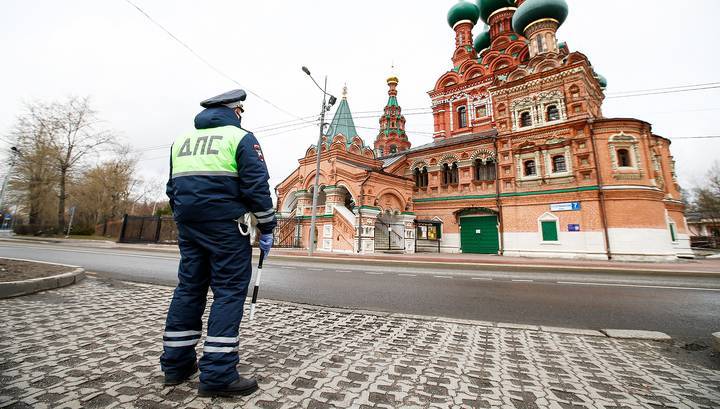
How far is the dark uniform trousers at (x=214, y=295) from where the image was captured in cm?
194

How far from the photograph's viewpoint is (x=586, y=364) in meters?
2.45

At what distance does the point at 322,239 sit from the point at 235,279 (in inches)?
678

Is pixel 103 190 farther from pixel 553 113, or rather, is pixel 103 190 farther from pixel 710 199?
pixel 710 199

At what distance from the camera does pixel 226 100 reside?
2.52 metres

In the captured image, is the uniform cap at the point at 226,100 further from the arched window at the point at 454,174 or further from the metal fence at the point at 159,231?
the arched window at the point at 454,174

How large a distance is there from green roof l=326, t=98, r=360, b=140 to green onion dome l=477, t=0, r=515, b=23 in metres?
16.0

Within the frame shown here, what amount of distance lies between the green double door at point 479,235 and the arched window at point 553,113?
7.25 m

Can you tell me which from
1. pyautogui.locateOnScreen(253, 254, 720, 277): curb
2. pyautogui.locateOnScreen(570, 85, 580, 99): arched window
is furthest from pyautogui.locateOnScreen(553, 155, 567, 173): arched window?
pyautogui.locateOnScreen(253, 254, 720, 277): curb

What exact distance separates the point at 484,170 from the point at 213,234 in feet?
69.6

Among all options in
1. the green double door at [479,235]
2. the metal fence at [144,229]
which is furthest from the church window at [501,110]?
the metal fence at [144,229]

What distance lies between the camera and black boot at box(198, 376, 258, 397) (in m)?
1.81

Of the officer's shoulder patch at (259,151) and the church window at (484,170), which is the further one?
the church window at (484,170)

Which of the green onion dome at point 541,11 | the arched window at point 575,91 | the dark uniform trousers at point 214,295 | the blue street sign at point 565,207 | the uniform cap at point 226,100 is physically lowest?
the dark uniform trousers at point 214,295

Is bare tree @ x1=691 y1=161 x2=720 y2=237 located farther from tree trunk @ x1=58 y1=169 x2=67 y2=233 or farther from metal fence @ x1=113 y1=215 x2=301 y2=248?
tree trunk @ x1=58 y1=169 x2=67 y2=233
